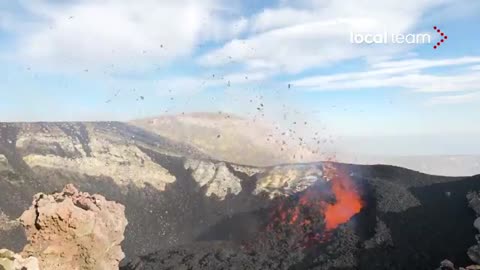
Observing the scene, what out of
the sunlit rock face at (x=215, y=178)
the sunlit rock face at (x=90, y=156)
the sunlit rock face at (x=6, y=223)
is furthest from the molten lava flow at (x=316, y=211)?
the sunlit rock face at (x=6, y=223)

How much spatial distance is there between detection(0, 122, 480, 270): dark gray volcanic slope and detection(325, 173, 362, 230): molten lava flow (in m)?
0.88

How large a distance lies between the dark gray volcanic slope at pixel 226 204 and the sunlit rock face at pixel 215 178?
0.51ft

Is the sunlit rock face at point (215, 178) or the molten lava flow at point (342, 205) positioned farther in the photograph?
the sunlit rock face at point (215, 178)

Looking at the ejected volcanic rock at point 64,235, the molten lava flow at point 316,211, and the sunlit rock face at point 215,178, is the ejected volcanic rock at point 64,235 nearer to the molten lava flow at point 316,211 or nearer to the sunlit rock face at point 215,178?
the molten lava flow at point 316,211

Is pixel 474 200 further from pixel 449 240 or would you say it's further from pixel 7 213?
pixel 7 213

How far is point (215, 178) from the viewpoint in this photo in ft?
193

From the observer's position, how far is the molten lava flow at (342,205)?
43.9 meters

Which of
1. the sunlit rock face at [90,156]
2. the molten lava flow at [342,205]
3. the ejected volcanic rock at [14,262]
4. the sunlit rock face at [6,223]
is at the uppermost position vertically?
the sunlit rock face at [90,156]

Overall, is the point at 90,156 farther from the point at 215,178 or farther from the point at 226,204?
the point at 226,204

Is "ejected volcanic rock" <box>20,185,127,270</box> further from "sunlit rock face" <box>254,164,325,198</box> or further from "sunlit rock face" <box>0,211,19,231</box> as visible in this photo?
"sunlit rock face" <box>254,164,325,198</box>

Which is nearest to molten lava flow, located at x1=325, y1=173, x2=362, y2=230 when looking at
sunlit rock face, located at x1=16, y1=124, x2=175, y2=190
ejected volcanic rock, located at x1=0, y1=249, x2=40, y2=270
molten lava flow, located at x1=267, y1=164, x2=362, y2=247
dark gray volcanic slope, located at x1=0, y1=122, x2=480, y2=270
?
molten lava flow, located at x1=267, y1=164, x2=362, y2=247

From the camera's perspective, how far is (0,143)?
55125 millimetres

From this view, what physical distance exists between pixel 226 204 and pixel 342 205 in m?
15.5

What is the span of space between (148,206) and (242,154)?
71.5 meters
